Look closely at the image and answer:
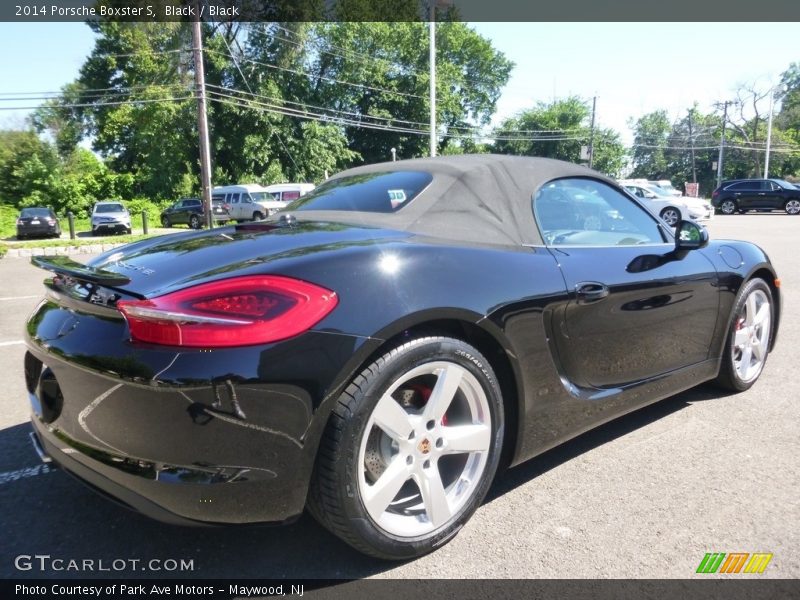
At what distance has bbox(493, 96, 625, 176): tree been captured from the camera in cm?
6200

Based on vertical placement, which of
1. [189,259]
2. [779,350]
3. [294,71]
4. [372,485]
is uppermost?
[294,71]

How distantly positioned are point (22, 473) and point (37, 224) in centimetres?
2517

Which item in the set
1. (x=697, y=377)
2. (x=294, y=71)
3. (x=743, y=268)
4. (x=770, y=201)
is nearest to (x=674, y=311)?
(x=697, y=377)

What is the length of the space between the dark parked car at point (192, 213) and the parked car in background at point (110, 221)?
11.6 feet

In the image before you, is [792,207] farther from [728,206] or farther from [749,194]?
[728,206]

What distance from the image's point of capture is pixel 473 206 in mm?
2604

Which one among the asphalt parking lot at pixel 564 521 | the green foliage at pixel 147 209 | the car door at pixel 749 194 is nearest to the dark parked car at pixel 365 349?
the asphalt parking lot at pixel 564 521

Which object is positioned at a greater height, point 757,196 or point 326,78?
point 326,78

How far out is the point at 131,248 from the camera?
2621mm

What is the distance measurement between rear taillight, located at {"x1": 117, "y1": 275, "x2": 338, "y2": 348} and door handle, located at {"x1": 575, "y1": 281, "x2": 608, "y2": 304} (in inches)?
46.2

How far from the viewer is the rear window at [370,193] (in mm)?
2719

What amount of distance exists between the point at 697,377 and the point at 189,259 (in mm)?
2719

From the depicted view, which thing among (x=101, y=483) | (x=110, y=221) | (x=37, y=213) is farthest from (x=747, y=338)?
(x=37, y=213)

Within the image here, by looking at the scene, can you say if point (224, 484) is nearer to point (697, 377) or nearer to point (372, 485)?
point (372, 485)
